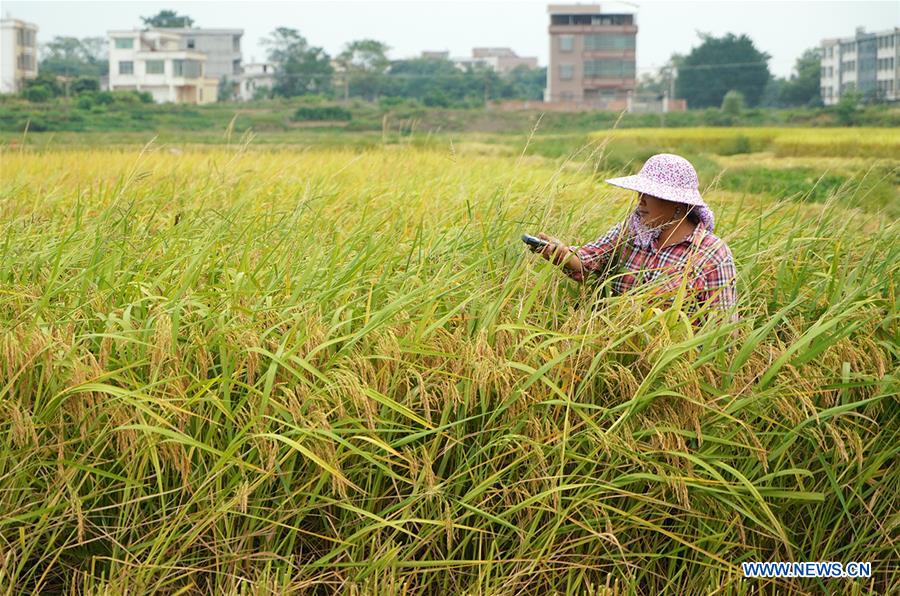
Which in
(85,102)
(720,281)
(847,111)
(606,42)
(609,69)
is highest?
(606,42)

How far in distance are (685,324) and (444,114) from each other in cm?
3554

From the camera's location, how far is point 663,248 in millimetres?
3117

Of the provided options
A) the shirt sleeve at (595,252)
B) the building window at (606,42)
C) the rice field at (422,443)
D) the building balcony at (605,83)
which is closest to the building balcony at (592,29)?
the building window at (606,42)

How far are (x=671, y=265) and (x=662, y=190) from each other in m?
0.22

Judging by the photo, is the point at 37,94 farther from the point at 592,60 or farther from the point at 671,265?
the point at 671,265

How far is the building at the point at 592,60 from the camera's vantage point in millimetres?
52188

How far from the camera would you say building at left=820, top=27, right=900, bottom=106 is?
2224 inches

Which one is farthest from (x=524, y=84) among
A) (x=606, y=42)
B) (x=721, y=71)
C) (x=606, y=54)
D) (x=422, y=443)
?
(x=422, y=443)

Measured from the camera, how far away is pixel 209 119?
33.3 m

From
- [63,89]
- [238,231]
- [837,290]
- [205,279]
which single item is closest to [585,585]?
[837,290]

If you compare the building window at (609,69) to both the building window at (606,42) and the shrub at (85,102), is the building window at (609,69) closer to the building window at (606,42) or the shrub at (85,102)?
the building window at (606,42)

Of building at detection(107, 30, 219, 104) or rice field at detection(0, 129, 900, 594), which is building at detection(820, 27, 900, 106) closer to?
building at detection(107, 30, 219, 104)

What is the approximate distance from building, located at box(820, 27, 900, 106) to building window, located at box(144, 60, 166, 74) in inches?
1294

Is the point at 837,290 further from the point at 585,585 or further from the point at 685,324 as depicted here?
the point at 585,585
